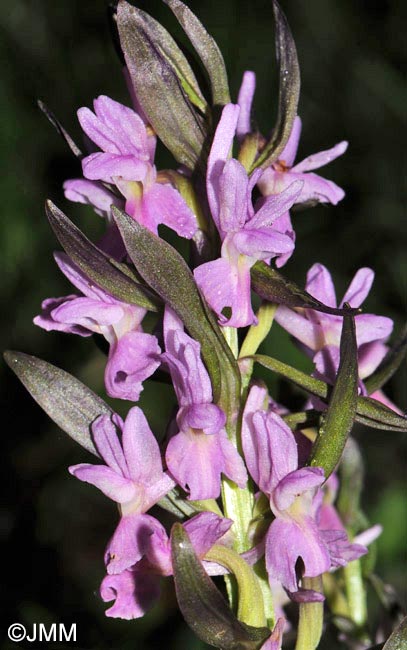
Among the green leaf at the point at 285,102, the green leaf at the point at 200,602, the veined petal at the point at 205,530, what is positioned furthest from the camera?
the green leaf at the point at 285,102

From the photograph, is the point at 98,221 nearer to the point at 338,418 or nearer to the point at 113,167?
the point at 113,167

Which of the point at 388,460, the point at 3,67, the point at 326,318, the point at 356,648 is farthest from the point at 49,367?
the point at 3,67

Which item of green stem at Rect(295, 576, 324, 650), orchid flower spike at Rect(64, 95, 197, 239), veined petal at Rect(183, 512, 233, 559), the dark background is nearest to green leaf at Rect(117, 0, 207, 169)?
orchid flower spike at Rect(64, 95, 197, 239)

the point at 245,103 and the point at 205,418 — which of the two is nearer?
the point at 205,418

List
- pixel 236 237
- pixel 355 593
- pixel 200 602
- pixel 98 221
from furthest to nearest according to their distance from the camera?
1. pixel 98 221
2. pixel 355 593
3. pixel 236 237
4. pixel 200 602

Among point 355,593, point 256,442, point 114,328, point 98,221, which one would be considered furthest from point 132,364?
point 98,221

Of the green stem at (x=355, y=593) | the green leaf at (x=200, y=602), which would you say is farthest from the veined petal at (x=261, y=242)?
the green stem at (x=355, y=593)

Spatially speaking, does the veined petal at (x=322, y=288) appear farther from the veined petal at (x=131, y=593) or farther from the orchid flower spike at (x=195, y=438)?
the veined petal at (x=131, y=593)
